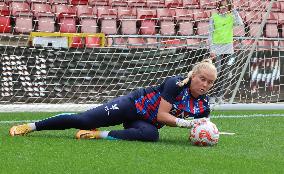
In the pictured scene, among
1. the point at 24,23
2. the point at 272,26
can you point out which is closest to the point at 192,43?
the point at 24,23

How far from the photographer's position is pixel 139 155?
5145 millimetres

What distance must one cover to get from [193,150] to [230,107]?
12.3 feet

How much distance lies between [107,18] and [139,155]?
270 inches

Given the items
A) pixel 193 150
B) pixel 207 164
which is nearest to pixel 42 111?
pixel 193 150

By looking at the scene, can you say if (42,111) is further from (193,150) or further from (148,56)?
(193,150)

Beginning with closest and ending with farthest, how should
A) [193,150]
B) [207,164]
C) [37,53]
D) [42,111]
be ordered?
1. [207,164]
2. [193,150]
3. [42,111]
4. [37,53]

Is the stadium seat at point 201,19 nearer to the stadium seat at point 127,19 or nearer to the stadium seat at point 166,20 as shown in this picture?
the stadium seat at point 166,20

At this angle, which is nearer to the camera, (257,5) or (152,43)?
(257,5)

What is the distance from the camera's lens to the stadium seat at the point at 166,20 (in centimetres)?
1127

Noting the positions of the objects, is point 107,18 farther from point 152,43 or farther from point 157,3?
point 152,43

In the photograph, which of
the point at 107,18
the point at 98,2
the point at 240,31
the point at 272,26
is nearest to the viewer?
the point at 240,31

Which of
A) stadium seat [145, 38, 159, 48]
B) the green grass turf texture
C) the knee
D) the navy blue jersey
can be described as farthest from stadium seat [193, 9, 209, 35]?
the knee

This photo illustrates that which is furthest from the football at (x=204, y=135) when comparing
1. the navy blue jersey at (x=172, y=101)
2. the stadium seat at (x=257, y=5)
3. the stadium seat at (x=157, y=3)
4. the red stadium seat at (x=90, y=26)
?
the stadium seat at (x=157, y=3)

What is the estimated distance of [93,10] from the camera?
11203 mm
